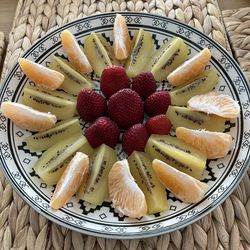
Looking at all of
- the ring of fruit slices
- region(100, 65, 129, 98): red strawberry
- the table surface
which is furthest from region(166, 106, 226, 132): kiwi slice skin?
the table surface

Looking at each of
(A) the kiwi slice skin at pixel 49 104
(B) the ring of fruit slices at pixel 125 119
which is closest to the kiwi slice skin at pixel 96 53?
(B) the ring of fruit slices at pixel 125 119

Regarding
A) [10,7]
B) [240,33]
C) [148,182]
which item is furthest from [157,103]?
[10,7]

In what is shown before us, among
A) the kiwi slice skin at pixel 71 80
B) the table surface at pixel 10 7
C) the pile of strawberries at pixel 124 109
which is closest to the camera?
the pile of strawberries at pixel 124 109

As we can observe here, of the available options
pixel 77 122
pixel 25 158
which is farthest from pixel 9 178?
pixel 77 122

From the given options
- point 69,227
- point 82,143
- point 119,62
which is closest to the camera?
point 69,227

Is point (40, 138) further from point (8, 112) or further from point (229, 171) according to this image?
point (229, 171)

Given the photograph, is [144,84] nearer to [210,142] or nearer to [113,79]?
[113,79]

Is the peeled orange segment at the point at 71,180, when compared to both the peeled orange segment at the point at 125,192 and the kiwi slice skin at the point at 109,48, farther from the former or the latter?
the kiwi slice skin at the point at 109,48

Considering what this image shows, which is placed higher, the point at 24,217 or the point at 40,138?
the point at 40,138
